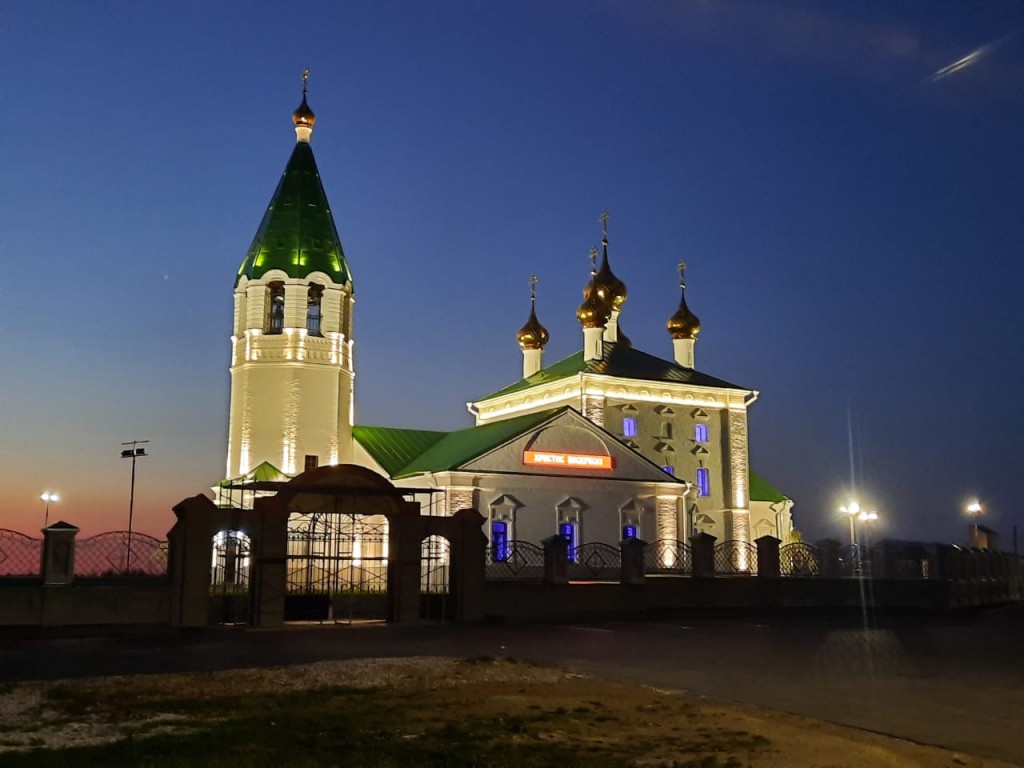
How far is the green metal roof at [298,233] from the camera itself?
36.5m

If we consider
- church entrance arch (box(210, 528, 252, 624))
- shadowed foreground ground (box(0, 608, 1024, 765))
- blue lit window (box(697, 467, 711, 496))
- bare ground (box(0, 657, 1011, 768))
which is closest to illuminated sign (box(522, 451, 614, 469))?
blue lit window (box(697, 467, 711, 496))

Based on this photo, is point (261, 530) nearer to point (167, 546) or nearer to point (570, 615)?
point (167, 546)

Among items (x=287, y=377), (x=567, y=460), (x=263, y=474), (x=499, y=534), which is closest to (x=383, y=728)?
(x=499, y=534)

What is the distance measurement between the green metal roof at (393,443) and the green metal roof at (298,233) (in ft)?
20.3

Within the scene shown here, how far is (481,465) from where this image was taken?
3328 centimetres

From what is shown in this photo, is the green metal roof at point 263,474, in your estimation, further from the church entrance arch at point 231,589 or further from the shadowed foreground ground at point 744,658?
the shadowed foreground ground at point 744,658

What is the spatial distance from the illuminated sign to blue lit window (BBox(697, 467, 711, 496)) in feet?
28.9

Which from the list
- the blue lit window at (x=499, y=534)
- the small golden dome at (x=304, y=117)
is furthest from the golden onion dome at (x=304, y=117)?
the blue lit window at (x=499, y=534)

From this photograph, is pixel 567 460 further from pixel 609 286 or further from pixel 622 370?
pixel 609 286

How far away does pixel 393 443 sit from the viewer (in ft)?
130

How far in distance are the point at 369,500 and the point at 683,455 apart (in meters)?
23.7

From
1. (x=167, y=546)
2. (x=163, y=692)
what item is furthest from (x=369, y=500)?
(x=163, y=692)

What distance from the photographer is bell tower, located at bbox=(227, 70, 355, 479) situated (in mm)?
36438

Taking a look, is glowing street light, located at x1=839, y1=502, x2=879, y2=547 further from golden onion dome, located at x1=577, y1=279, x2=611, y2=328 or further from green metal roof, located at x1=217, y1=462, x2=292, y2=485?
green metal roof, located at x1=217, y1=462, x2=292, y2=485
